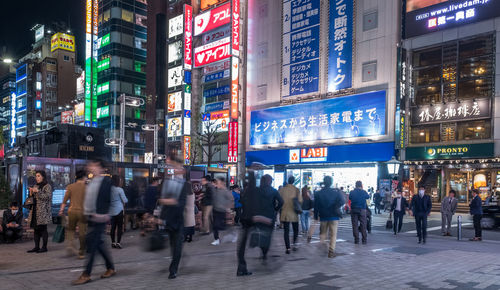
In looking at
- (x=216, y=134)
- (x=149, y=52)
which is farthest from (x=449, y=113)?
(x=149, y=52)

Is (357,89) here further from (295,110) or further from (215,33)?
(215,33)

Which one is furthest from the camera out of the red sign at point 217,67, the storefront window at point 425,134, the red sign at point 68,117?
the red sign at point 68,117

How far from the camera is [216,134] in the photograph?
4131 centimetres

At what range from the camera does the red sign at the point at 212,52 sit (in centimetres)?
4019

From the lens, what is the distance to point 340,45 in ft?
107

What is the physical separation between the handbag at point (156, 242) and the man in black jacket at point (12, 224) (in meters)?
6.19

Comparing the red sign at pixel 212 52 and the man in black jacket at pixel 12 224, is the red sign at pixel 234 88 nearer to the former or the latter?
the red sign at pixel 212 52

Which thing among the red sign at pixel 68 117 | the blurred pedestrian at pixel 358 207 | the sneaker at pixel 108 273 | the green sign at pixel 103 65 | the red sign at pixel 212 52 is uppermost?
the green sign at pixel 103 65

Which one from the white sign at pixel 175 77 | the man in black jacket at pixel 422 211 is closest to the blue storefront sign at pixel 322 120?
the white sign at pixel 175 77

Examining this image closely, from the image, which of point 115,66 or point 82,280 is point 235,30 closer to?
point 115,66

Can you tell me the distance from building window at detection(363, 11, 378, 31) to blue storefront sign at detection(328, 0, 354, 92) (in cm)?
109

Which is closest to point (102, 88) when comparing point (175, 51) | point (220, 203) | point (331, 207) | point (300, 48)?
point (175, 51)

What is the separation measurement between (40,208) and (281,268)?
5449 mm

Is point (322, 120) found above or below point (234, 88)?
below
